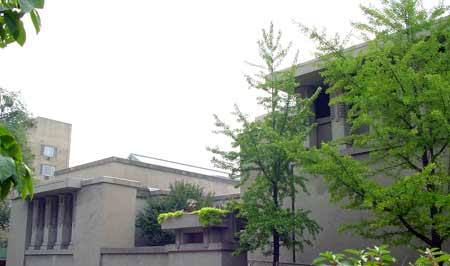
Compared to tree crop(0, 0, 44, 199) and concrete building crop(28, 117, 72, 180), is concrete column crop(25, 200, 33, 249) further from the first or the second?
concrete building crop(28, 117, 72, 180)

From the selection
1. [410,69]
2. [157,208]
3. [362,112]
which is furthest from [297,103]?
[157,208]

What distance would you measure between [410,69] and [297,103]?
5.10m

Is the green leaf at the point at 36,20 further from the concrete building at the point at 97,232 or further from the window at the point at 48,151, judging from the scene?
the window at the point at 48,151

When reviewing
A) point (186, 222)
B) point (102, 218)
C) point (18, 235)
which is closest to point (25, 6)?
point (186, 222)

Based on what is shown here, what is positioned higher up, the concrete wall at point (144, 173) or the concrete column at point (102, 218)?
the concrete wall at point (144, 173)

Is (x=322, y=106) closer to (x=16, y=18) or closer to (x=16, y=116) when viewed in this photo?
(x=16, y=18)

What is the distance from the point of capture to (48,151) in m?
62.7

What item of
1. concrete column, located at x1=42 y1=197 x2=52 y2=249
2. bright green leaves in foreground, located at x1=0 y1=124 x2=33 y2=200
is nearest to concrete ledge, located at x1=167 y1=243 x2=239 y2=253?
concrete column, located at x1=42 y1=197 x2=52 y2=249

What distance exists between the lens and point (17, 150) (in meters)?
2.76

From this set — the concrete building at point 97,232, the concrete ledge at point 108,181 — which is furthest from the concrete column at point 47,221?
the concrete ledge at point 108,181

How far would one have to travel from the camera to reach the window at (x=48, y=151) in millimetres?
62125

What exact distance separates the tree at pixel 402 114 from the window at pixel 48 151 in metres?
53.9

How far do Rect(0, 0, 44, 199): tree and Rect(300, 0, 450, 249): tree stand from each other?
8987 mm

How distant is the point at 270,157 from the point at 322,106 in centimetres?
413
